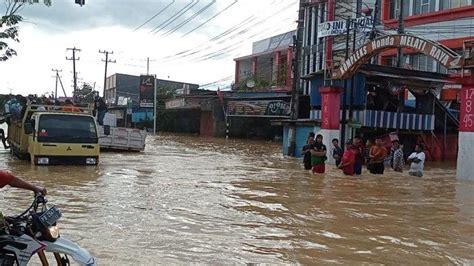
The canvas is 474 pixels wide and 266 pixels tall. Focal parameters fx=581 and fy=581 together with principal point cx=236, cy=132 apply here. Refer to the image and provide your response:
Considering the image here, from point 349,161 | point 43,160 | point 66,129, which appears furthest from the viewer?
point 349,161

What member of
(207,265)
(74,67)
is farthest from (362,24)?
(74,67)

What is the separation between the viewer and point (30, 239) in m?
4.32

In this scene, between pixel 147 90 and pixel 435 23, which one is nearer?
pixel 435 23

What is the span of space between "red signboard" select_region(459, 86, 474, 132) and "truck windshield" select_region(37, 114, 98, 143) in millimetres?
11190

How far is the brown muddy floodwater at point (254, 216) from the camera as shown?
736 centimetres

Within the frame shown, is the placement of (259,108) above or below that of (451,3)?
below

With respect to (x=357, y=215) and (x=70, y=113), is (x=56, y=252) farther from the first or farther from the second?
(x=70, y=113)

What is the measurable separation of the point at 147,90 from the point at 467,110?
44.4 meters

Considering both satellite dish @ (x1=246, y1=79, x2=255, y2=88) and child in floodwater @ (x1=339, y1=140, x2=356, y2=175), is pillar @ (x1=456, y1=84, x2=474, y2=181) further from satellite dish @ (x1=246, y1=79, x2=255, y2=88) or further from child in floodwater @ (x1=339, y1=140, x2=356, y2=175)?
satellite dish @ (x1=246, y1=79, x2=255, y2=88)

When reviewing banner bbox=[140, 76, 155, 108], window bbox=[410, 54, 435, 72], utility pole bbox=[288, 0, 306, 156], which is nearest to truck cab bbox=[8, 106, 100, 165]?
utility pole bbox=[288, 0, 306, 156]

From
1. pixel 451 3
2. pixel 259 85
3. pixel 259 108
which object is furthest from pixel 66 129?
pixel 259 85

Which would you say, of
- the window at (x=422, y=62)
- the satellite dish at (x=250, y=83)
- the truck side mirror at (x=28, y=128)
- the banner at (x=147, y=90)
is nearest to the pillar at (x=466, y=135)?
the truck side mirror at (x=28, y=128)

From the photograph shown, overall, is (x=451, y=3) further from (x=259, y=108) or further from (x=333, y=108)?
(x=259, y=108)

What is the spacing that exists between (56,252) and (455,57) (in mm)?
15209
